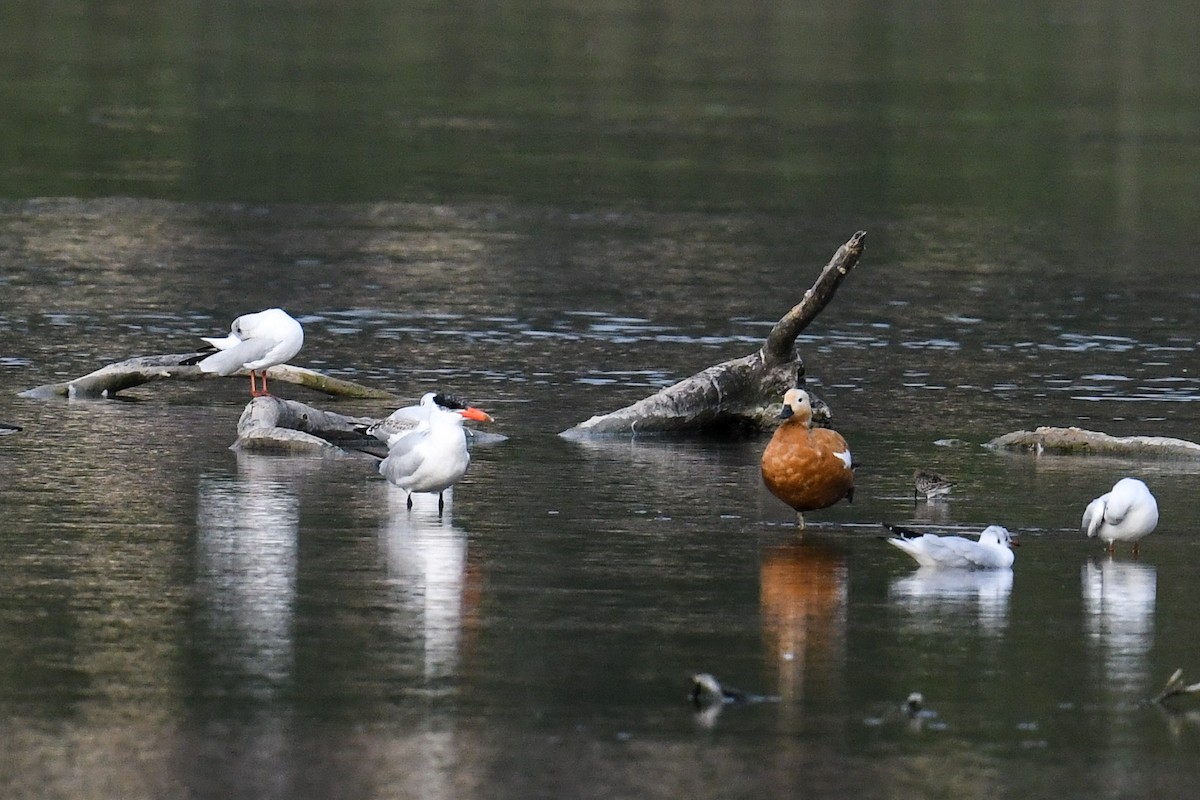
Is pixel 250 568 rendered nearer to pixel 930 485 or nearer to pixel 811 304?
pixel 930 485

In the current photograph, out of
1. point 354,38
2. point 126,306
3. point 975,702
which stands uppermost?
point 354,38

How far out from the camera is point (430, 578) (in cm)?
1092

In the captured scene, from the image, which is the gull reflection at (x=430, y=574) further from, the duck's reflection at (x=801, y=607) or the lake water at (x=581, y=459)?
the duck's reflection at (x=801, y=607)

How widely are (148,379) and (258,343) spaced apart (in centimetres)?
117

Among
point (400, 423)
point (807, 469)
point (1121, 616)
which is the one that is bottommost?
point (1121, 616)

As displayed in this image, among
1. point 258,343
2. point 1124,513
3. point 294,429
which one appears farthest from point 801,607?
point 258,343

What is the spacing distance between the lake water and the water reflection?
0.04m

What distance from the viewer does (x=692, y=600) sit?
34.6ft

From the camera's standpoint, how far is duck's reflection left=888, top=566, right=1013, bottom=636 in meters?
10.3

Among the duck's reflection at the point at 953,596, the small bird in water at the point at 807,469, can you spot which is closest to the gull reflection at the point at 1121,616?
the duck's reflection at the point at 953,596

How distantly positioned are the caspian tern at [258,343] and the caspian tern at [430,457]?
324 cm

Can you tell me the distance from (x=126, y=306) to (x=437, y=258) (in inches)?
176

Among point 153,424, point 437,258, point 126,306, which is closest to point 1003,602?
point 153,424

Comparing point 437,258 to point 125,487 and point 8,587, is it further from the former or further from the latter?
point 8,587
